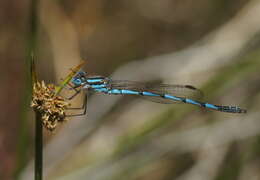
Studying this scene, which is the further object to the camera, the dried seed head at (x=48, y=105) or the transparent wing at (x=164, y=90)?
the transparent wing at (x=164, y=90)

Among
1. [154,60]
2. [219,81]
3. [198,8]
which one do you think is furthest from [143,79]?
[198,8]

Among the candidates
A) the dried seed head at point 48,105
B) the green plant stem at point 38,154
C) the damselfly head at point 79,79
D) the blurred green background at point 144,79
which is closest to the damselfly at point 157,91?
the blurred green background at point 144,79

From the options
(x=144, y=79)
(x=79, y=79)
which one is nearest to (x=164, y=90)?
(x=144, y=79)

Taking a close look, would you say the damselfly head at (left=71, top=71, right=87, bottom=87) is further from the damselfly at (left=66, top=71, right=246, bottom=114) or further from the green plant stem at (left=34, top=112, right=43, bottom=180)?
the green plant stem at (left=34, top=112, right=43, bottom=180)

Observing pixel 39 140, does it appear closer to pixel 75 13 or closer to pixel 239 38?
pixel 239 38

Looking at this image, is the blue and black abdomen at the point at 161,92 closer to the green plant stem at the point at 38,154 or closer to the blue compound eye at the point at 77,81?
the blue compound eye at the point at 77,81
